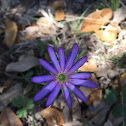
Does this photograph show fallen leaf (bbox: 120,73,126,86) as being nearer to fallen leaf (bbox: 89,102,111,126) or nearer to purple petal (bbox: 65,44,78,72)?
fallen leaf (bbox: 89,102,111,126)

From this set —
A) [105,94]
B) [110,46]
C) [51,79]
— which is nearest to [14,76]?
[51,79]

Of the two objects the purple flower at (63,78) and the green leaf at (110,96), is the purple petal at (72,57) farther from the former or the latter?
the green leaf at (110,96)

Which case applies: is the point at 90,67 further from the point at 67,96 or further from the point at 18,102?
the point at 18,102

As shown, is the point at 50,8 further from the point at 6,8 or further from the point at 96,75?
the point at 96,75

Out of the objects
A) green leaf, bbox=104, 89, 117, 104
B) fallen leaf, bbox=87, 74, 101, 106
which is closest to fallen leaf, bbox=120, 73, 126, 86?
green leaf, bbox=104, 89, 117, 104

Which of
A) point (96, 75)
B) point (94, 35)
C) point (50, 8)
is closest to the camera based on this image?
point (96, 75)

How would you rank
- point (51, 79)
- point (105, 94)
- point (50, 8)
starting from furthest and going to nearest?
point (50, 8) → point (105, 94) → point (51, 79)

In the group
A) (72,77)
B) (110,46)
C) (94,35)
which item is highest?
(94,35)
